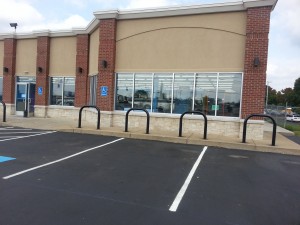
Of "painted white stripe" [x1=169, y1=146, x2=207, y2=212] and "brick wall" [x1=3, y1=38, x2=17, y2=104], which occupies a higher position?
"brick wall" [x1=3, y1=38, x2=17, y2=104]

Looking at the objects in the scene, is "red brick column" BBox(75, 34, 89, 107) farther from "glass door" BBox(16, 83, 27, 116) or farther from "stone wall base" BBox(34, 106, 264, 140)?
"glass door" BBox(16, 83, 27, 116)

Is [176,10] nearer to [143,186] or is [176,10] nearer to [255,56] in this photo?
[255,56]

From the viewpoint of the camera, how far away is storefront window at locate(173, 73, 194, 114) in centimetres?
1171

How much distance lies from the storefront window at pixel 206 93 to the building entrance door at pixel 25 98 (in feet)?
37.3

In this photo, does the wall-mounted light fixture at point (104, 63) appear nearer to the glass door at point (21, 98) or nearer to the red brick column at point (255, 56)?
the red brick column at point (255, 56)

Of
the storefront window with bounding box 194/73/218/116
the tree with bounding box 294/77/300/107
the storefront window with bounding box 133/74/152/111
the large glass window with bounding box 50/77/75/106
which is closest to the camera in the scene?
the storefront window with bounding box 194/73/218/116

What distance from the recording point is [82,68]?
50.6ft

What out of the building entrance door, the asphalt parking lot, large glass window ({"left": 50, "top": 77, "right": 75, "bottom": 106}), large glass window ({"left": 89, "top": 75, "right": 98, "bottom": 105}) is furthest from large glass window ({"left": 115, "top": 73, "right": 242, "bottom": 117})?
the building entrance door

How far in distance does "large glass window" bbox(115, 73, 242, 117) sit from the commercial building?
0.13 feet

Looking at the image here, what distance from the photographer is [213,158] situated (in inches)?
299

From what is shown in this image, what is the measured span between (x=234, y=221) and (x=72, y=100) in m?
14.1

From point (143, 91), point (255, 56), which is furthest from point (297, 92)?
point (143, 91)

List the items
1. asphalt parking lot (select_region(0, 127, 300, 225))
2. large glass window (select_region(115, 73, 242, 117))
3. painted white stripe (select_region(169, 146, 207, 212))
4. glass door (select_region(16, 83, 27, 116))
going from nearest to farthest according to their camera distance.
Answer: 1. asphalt parking lot (select_region(0, 127, 300, 225))
2. painted white stripe (select_region(169, 146, 207, 212))
3. large glass window (select_region(115, 73, 242, 117))
4. glass door (select_region(16, 83, 27, 116))

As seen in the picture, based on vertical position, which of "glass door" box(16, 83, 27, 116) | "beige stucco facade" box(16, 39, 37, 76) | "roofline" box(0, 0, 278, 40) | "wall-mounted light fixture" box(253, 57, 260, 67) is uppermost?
"roofline" box(0, 0, 278, 40)
